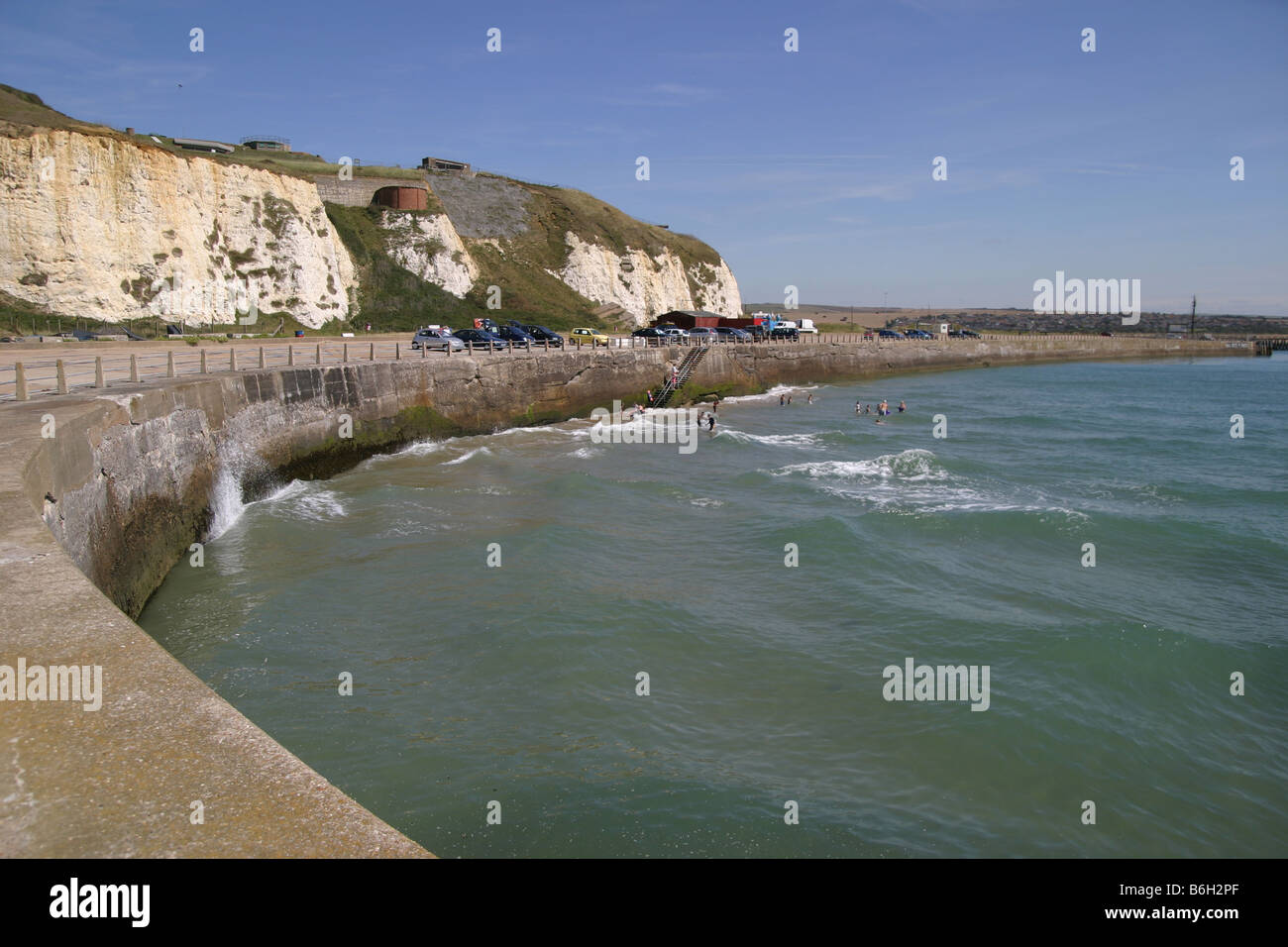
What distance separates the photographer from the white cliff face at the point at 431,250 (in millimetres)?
69062

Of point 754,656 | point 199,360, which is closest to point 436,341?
point 199,360

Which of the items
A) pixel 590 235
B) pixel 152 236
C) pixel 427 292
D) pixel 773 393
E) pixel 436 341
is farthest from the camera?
pixel 590 235

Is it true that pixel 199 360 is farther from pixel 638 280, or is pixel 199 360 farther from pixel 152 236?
pixel 638 280

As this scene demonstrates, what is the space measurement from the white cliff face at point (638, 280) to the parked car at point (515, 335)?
3417 centimetres

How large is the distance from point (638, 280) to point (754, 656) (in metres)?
77.4

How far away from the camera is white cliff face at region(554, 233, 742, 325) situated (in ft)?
271

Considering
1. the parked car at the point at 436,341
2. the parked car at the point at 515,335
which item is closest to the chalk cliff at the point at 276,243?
the parked car at the point at 436,341

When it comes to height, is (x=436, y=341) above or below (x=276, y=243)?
below

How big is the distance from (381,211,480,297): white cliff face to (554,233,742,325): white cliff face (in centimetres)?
1257

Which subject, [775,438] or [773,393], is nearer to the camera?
[775,438]

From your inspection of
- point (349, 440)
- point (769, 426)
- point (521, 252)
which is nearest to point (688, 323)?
point (521, 252)

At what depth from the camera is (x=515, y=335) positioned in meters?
47.7

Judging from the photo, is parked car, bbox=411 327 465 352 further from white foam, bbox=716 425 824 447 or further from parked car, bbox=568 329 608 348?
white foam, bbox=716 425 824 447
